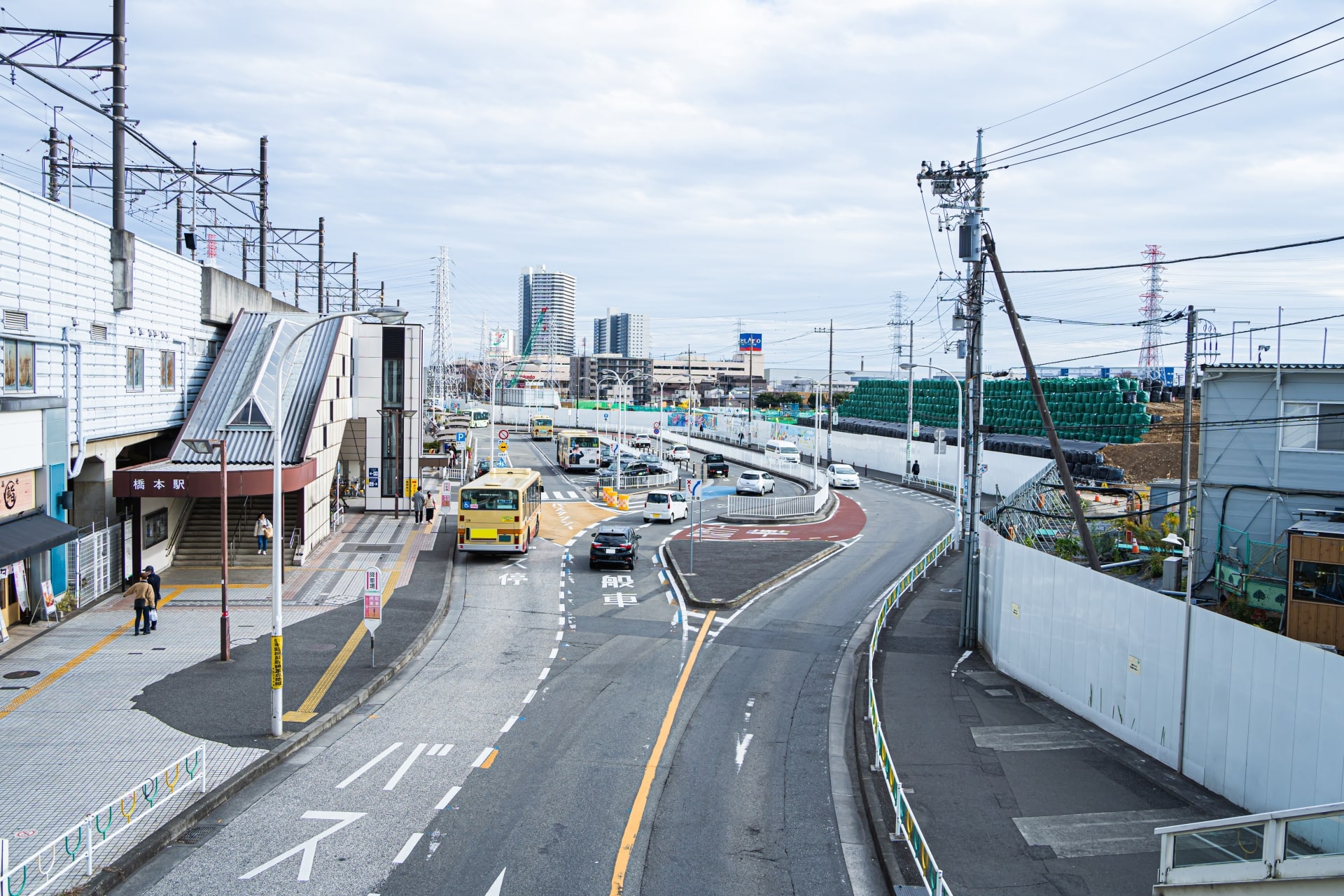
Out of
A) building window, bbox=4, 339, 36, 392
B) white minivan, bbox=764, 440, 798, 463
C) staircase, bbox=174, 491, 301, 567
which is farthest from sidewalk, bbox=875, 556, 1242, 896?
white minivan, bbox=764, 440, 798, 463

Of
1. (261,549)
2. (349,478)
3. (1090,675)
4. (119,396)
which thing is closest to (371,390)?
(349,478)

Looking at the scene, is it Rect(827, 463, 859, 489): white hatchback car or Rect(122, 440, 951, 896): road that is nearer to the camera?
Rect(122, 440, 951, 896): road

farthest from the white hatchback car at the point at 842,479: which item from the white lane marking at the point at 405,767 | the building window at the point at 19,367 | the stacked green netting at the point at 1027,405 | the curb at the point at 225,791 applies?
the white lane marking at the point at 405,767

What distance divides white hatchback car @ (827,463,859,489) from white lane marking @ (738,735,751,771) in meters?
43.4

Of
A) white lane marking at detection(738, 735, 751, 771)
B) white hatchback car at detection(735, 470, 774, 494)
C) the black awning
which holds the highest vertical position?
the black awning

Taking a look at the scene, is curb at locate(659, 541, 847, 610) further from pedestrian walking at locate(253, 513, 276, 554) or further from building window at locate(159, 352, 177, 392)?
building window at locate(159, 352, 177, 392)

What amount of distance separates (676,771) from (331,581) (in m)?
18.2

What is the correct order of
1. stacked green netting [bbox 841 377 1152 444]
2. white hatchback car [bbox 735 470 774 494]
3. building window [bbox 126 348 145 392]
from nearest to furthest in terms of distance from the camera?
building window [bbox 126 348 145 392] < white hatchback car [bbox 735 470 774 494] < stacked green netting [bbox 841 377 1152 444]

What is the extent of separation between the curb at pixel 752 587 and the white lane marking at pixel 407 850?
54.6 ft

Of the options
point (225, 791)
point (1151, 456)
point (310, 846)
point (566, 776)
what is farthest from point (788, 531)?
point (310, 846)

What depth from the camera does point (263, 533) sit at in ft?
102

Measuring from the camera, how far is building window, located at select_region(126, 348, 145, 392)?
28.3 m

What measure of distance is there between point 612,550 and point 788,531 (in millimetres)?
13386

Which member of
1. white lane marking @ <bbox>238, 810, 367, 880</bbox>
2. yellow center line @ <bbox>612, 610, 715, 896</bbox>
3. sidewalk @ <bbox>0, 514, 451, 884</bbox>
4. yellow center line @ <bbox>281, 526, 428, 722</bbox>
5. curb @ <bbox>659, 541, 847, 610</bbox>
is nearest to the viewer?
white lane marking @ <bbox>238, 810, 367, 880</bbox>
